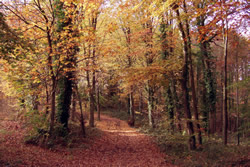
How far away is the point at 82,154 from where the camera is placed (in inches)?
293

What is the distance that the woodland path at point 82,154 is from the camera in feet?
17.5

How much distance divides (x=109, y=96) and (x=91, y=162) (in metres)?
23.9

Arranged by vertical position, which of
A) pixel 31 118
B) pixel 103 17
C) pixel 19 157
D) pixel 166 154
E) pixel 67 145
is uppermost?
pixel 103 17

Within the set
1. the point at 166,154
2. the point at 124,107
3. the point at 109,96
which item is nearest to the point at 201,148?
the point at 166,154

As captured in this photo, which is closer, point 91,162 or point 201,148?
point 91,162

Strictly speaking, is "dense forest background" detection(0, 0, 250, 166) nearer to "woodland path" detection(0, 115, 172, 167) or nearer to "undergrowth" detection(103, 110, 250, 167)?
"undergrowth" detection(103, 110, 250, 167)

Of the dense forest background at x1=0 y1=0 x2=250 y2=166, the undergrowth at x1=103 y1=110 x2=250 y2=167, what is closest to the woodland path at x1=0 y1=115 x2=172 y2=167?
the undergrowth at x1=103 y1=110 x2=250 y2=167

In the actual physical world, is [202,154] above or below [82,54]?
below

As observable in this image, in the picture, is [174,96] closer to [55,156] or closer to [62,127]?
[62,127]

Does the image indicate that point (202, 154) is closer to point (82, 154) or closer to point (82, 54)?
point (82, 154)

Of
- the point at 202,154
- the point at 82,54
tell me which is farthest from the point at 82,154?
the point at 82,54

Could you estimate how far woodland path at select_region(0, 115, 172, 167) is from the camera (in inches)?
210

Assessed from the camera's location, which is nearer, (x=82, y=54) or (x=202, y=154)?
(x=202, y=154)

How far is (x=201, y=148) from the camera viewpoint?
327 inches
